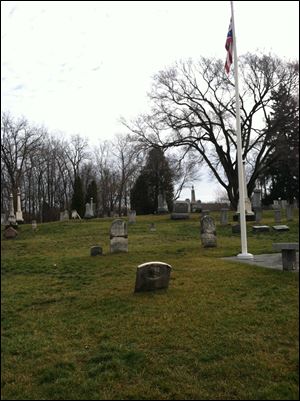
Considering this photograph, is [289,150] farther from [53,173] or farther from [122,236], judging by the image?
[53,173]

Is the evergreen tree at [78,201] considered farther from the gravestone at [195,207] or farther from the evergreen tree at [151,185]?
→ the gravestone at [195,207]

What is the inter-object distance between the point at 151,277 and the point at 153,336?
2540 mm

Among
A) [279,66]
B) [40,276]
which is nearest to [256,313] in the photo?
[40,276]

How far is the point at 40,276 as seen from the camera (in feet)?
34.2

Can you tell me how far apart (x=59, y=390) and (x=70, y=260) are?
9158mm

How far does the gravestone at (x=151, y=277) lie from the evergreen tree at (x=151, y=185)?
4135 cm

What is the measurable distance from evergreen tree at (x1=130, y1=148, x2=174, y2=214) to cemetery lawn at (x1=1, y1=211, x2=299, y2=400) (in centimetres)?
4012

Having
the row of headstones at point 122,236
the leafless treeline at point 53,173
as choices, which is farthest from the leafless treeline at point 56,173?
the row of headstones at point 122,236

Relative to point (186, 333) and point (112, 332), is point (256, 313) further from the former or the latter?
point (112, 332)

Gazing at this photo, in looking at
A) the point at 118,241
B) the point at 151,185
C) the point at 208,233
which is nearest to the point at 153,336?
the point at 118,241

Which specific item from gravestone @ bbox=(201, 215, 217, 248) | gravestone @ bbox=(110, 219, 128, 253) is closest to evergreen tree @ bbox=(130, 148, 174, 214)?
gravestone @ bbox=(201, 215, 217, 248)

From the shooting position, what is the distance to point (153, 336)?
512cm

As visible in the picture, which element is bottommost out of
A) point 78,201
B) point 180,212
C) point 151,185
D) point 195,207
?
point 180,212

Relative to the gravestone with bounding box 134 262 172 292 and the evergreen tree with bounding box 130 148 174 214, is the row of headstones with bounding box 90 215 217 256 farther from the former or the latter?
the evergreen tree with bounding box 130 148 174 214
